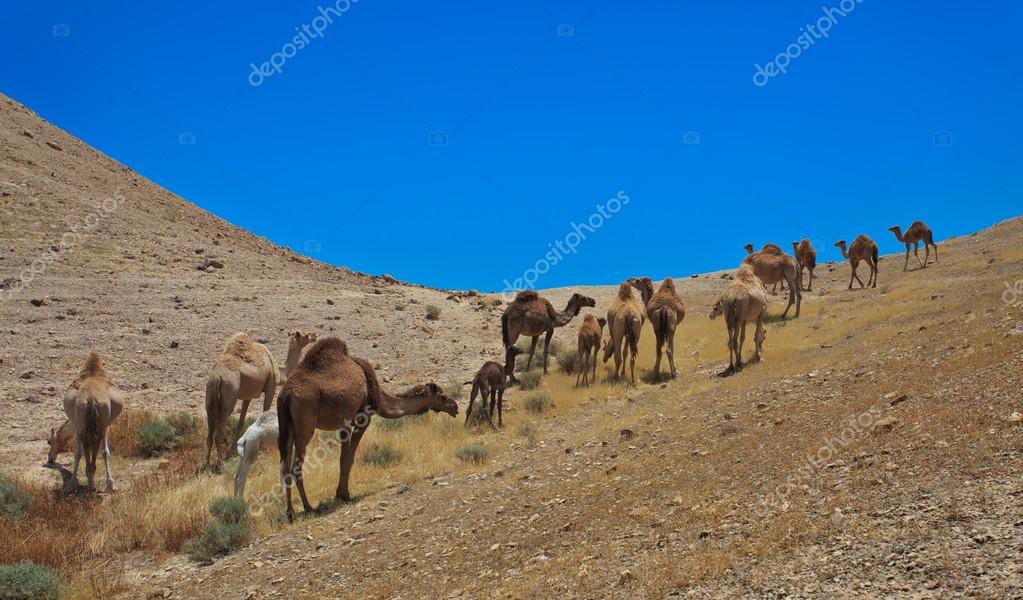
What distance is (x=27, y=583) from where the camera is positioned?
331 inches

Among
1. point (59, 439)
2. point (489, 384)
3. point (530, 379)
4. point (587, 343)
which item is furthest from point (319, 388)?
point (530, 379)

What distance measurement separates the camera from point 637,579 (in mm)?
6410

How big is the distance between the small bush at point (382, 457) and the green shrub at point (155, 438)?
480cm

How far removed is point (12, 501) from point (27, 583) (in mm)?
3824

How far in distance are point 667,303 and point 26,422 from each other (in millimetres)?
14787

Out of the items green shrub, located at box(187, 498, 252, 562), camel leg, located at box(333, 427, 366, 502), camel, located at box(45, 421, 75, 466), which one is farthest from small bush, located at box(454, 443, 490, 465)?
camel, located at box(45, 421, 75, 466)

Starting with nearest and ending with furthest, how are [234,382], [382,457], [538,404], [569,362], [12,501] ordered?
1. [12,501]
2. [382,457]
3. [234,382]
4. [538,404]
5. [569,362]

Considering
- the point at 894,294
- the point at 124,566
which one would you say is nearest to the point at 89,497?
the point at 124,566

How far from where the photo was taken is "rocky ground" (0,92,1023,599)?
6.05 meters

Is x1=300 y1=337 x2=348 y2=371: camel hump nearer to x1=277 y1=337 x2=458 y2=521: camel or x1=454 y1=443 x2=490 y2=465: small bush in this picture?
x1=277 y1=337 x2=458 y2=521: camel

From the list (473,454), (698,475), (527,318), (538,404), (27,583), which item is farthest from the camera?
(527,318)

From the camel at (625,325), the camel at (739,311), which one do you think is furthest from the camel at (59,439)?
the camel at (739,311)

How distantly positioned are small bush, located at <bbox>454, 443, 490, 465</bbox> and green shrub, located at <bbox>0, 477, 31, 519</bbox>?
653 centimetres

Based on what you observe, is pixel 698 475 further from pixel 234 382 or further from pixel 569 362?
pixel 569 362
